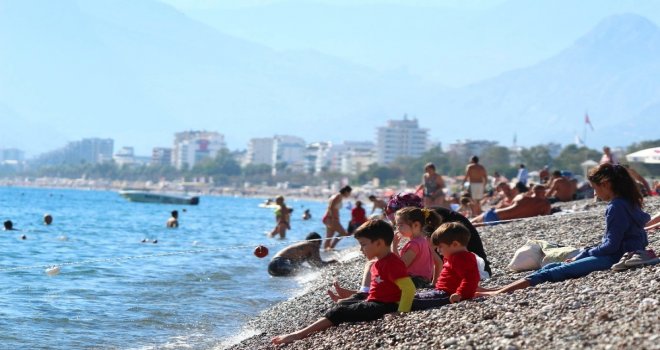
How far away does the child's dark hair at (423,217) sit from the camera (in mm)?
8898

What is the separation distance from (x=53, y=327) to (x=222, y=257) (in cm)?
1067

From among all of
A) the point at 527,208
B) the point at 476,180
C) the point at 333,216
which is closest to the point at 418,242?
the point at 527,208

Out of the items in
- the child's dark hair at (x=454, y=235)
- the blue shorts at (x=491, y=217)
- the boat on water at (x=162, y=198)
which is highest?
the child's dark hair at (x=454, y=235)

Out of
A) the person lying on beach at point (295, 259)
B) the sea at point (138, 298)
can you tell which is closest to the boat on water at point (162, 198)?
the sea at point (138, 298)

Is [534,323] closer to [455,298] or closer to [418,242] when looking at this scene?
[455,298]

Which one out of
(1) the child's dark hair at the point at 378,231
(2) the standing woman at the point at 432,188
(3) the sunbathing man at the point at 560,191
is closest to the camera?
(1) the child's dark hair at the point at 378,231

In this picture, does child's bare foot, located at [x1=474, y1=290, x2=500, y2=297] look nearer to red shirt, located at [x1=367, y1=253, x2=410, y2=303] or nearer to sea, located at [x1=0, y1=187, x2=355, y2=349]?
red shirt, located at [x1=367, y1=253, x2=410, y2=303]

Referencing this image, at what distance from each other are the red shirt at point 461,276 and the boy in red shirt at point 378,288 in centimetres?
44

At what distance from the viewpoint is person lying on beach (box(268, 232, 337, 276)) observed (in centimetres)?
1753

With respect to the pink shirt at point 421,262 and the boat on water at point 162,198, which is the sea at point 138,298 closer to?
the pink shirt at point 421,262

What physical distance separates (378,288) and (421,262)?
1.39m

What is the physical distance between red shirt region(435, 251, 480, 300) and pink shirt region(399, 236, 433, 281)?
90 cm

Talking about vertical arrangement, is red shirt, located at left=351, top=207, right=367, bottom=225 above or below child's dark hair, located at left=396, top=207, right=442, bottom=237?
below

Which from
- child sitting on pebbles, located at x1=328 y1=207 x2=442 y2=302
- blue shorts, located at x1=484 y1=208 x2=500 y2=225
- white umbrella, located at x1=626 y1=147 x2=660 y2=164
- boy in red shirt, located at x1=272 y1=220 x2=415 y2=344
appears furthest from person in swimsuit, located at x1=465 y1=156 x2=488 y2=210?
boy in red shirt, located at x1=272 y1=220 x2=415 y2=344
